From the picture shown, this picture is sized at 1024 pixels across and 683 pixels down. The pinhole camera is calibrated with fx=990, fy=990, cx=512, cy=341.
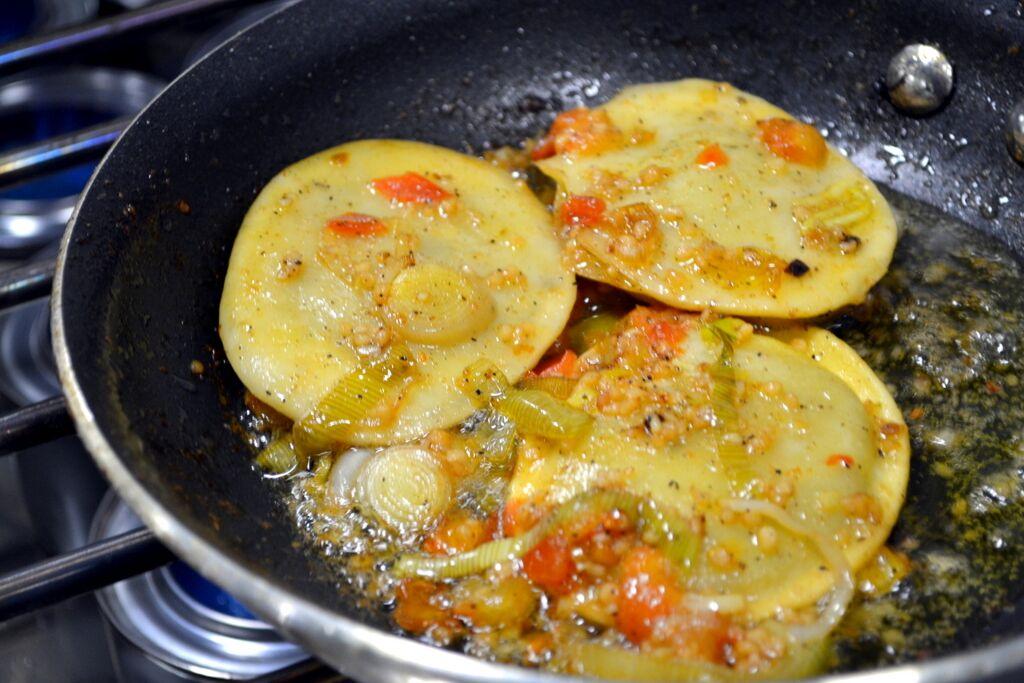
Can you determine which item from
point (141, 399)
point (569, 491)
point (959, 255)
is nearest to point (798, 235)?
point (959, 255)

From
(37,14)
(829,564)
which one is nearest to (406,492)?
(829,564)

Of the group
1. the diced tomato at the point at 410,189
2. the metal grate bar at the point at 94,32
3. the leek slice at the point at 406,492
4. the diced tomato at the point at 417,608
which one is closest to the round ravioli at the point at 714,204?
the diced tomato at the point at 410,189

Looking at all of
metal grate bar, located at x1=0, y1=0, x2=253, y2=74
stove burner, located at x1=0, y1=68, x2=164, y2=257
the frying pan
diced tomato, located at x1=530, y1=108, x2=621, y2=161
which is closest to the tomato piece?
diced tomato, located at x1=530, y1=108, x2=621, y2=161

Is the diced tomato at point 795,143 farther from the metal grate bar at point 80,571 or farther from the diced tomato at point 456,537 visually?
the metal grate bar at point 80,571

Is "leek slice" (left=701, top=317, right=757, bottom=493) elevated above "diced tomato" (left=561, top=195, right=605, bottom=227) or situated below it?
below

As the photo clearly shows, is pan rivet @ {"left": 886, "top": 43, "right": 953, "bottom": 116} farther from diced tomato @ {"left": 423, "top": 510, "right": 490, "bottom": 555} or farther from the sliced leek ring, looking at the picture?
diced tomato @ {"left": 423, "top": 510, "right": 490, "bottom": 555}
